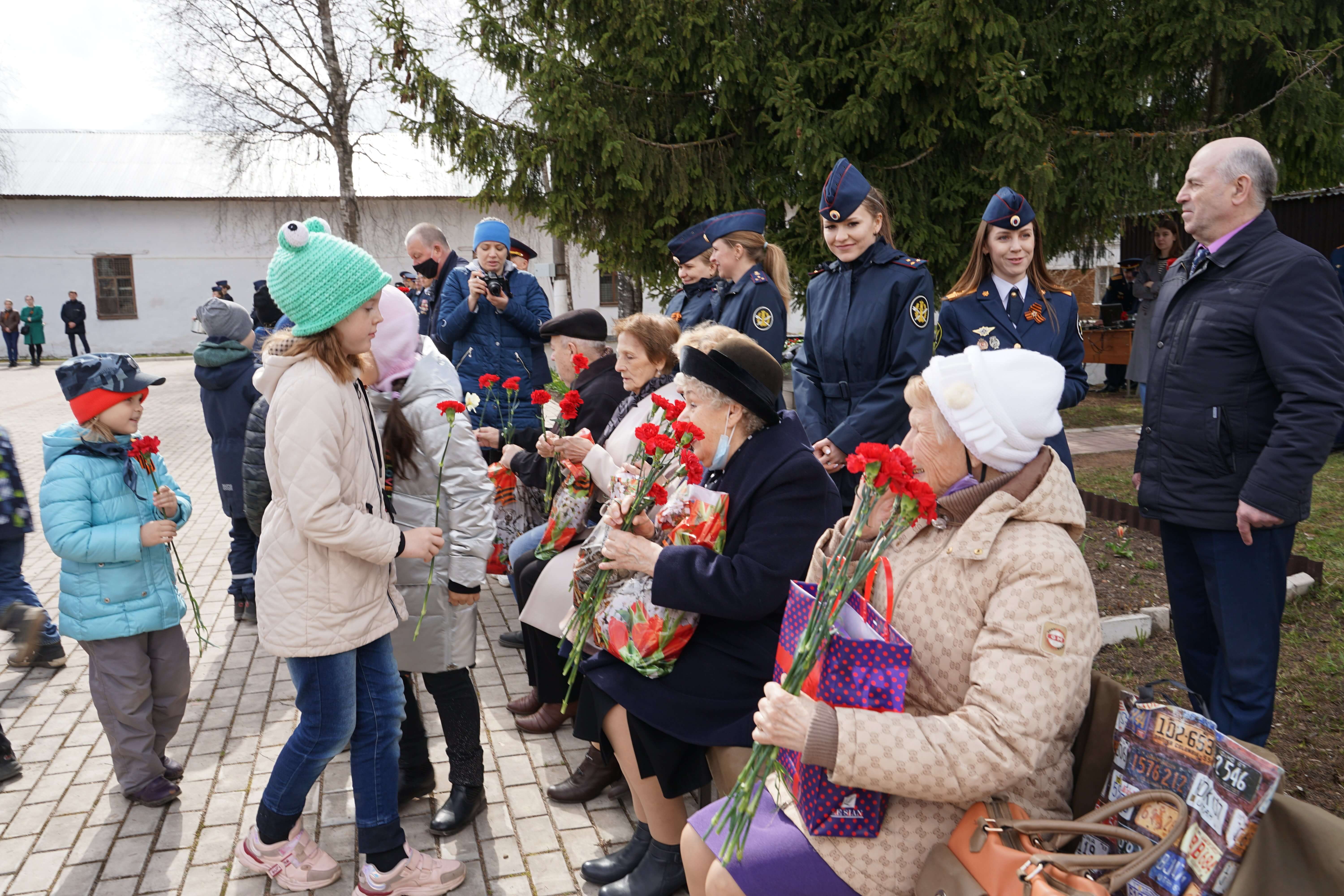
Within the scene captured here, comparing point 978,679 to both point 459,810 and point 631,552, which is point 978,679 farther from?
point 459,810

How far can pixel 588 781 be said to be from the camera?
11.4ft

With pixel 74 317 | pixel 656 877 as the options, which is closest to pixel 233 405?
pixel 656 877

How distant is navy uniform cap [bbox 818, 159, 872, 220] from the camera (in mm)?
3879

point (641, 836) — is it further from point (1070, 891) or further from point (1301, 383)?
point (1301, 383)

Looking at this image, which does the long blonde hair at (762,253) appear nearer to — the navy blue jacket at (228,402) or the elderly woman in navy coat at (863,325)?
the elderly woman in navy coat at (863,325)

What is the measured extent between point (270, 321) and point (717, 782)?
559 cm

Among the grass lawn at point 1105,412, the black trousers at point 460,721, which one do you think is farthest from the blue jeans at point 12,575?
the grass lawn at point 1105,412

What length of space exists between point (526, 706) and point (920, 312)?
2.54 m

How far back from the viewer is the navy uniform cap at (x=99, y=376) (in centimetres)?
340

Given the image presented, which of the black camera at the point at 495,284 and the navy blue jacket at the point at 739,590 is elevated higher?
the black camera at the point at 495,284

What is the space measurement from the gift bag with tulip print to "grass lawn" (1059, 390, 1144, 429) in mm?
9420

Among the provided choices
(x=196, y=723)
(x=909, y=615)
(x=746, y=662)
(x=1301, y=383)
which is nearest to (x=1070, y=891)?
(x=909, y=615)

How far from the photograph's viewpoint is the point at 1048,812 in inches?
76.0

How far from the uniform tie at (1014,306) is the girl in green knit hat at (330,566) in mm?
2667
